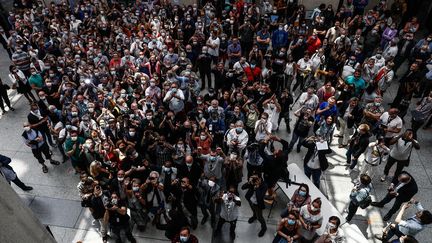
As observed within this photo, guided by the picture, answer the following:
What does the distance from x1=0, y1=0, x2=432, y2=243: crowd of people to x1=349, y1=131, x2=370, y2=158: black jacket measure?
0.10ft

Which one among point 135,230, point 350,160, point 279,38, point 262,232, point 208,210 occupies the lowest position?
point 135,230

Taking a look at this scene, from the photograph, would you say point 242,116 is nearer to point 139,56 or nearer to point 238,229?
point 238,229

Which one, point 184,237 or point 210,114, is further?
point 210,114

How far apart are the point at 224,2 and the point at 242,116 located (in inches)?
355

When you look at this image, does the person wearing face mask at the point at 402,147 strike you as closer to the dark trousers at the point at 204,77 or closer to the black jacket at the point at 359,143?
the black jacket at the point at 359,143

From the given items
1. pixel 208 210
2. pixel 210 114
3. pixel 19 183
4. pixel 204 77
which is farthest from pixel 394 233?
pixel 19 183

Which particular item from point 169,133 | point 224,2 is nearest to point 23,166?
point 169,133

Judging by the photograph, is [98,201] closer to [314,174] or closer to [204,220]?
[204,220]

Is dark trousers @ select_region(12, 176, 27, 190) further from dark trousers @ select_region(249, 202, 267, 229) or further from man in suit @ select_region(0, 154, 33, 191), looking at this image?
dark trousers @ select_region(249, 202, 267, 229)

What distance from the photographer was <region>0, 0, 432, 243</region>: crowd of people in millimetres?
6848

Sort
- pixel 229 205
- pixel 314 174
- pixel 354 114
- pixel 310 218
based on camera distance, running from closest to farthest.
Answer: pixel 310 218 → pixel 229 205 → pixel 314 174 → pixel 354 114

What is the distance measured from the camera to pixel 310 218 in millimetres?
6336

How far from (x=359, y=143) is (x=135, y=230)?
5.78m

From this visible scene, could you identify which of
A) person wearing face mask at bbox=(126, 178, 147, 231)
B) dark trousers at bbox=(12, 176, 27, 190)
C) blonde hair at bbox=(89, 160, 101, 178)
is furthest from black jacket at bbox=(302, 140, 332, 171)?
dark trousers at bbox=(12, 176, 27, 190)
